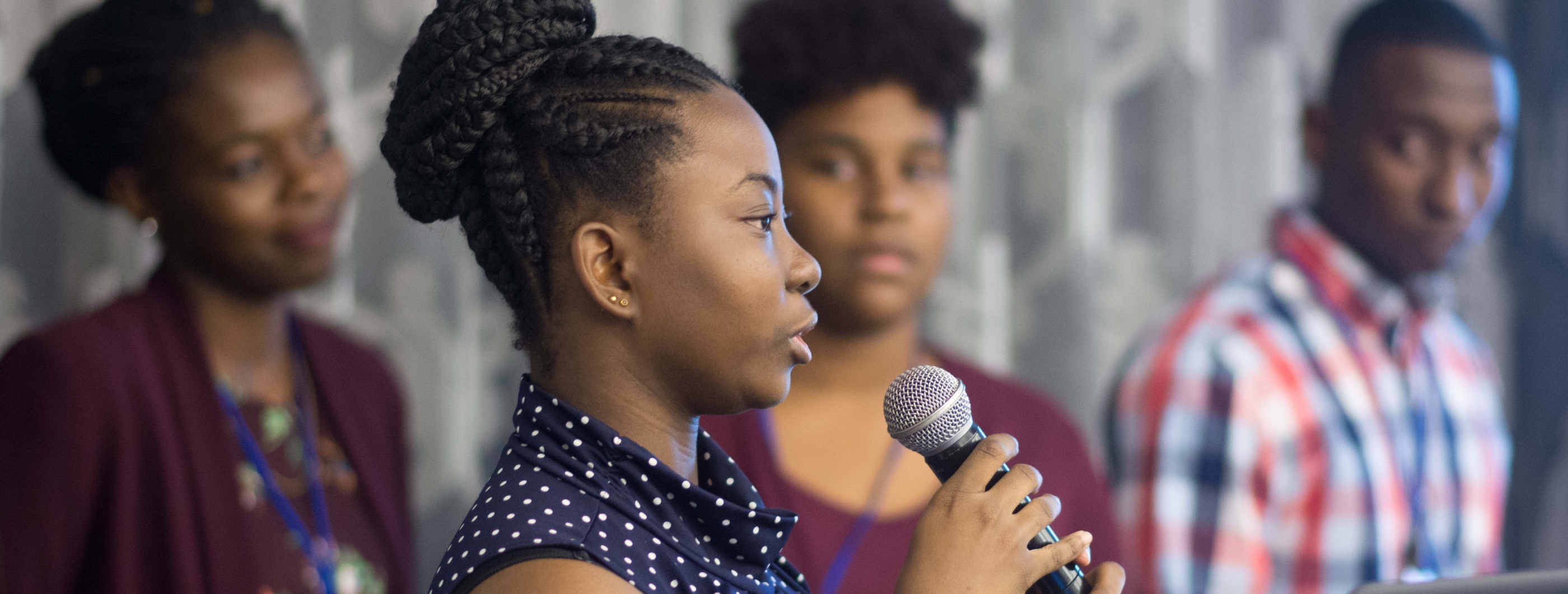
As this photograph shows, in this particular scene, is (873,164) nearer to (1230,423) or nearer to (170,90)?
(1230,423)

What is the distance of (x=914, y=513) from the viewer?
1395 mm

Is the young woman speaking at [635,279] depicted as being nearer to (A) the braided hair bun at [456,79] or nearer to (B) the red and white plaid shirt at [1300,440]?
(A) the braided hair bun at [456,79]

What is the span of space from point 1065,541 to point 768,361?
0.67 feet

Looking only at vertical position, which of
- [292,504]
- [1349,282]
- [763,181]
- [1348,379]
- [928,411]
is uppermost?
[763,181]

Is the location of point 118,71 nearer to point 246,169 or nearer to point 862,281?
point 246,169

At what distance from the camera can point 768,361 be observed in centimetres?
79

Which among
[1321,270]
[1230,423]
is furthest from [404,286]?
[1321,270]

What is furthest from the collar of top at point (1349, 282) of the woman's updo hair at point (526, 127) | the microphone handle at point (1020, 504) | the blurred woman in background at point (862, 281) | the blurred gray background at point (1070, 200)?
the woman's updo hair at point (526, 127)

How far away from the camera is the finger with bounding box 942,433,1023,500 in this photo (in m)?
0.76

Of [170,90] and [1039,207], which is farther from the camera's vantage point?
[1039,207]

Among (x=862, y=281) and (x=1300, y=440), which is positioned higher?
(x=862, y=281)

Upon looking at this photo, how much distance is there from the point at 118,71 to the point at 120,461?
45 cm

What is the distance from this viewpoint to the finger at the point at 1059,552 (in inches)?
29.5

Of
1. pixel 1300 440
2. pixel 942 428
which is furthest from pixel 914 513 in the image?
pixel 942 428
